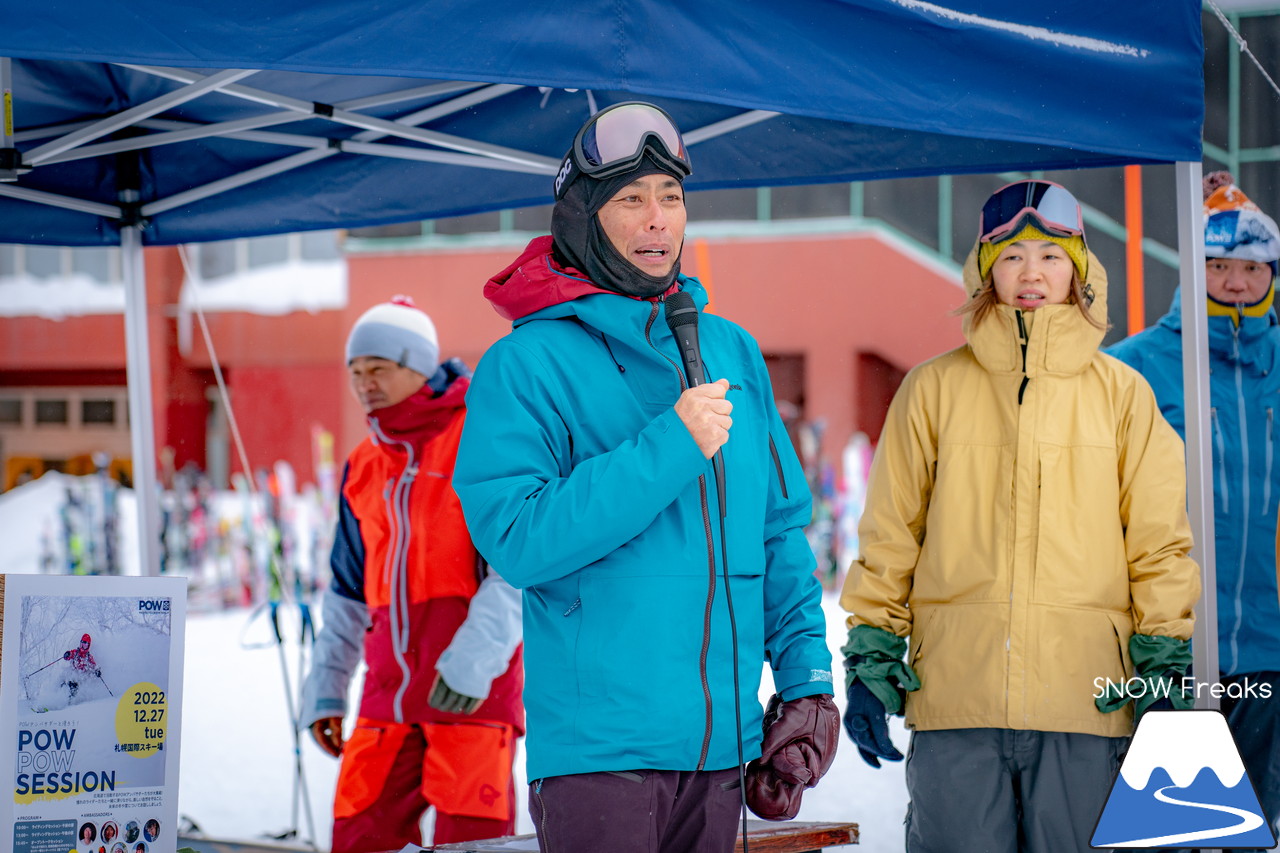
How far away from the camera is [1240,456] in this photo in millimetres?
2945

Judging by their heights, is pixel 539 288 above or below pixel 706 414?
above

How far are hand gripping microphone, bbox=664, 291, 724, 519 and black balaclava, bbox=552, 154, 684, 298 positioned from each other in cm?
8

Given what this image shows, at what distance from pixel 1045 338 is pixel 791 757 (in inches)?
39.8

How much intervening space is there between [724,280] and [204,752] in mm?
5131

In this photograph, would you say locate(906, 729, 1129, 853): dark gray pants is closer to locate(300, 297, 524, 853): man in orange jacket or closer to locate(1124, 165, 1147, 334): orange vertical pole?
locate(300, 297, 524, 853): man in orange jacket

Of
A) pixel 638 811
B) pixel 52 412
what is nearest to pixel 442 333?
pixel 52 412

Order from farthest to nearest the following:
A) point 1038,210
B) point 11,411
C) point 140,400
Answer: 1. point 11,411
2. point 140,400
3. point 1038,210

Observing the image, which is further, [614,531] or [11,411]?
[11,411]

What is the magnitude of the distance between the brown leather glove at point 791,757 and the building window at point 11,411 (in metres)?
11.7

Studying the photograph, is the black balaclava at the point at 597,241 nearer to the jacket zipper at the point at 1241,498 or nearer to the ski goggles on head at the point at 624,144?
the ski goggles on head at the point at 624,144

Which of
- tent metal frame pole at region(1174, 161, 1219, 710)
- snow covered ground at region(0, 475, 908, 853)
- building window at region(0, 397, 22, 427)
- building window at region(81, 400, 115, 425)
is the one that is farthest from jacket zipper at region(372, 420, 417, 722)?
building window at region(0, 397, 22, 427)

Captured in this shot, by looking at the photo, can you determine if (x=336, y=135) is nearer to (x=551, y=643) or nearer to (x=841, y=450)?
(x=551, y=643)

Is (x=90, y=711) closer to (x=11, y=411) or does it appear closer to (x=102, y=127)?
(x=102, y=127)

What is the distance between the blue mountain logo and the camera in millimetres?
1584
